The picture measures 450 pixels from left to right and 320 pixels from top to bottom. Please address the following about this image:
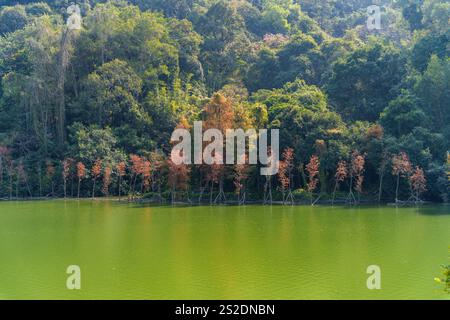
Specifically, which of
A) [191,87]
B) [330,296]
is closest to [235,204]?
[191,87]

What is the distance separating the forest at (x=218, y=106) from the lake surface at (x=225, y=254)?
5.04m

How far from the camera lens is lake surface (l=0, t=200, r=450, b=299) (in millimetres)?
10266

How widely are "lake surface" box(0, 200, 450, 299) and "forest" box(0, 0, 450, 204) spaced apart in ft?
16.5

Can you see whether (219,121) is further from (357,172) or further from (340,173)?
(357,172)

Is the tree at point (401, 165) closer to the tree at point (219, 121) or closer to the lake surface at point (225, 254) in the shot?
the lake surface at point (225, 254)

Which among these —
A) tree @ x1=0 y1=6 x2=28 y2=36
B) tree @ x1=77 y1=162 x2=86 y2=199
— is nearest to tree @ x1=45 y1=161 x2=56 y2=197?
tree @ x1=77 y1=162 x2=86 y2=199

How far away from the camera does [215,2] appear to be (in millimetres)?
45094

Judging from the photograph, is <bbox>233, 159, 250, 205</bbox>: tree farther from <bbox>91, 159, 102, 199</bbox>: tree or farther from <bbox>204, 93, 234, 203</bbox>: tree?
<bbox>91, 159, 102, 199</bbox>: tree

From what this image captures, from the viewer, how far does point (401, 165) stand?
2567 centimetres

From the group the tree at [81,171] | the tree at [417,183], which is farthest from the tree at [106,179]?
the tree at [417,183]

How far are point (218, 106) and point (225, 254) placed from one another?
15.7m

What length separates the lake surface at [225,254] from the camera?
10.3 m

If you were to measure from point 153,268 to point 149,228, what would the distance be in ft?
20.9

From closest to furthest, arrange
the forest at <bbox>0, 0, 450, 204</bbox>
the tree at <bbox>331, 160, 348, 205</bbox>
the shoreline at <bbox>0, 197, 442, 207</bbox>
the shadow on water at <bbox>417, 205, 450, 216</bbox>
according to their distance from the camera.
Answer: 1. the shadow on water at <bbox>417, 205, 450, 216</bbox>
2. the shoreline at <bbox>0, 197, 442, 207</bbox>
3. the tree at <bbox>331, 160, 348, 205</bbox>
4. the forest at <bbox>0, 0, 450, 204</bbox>
